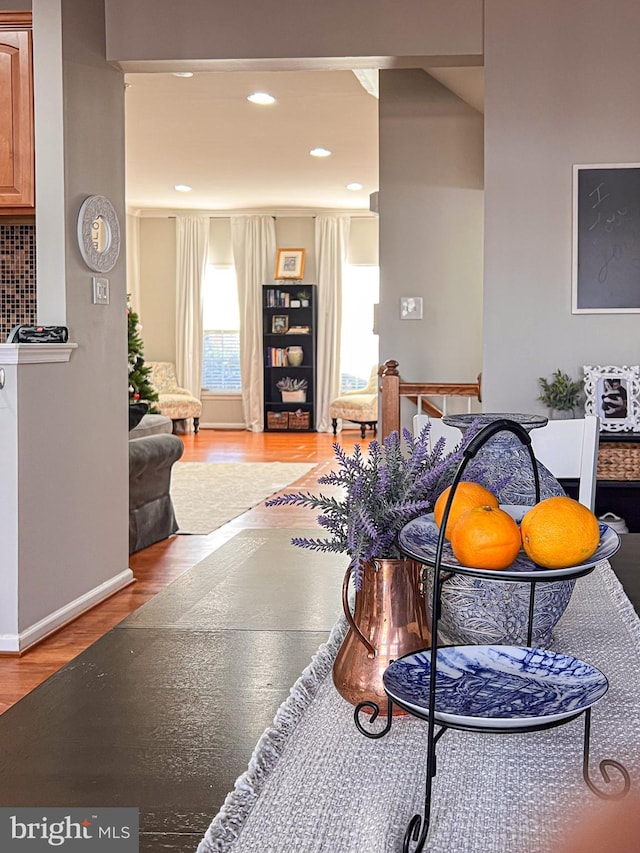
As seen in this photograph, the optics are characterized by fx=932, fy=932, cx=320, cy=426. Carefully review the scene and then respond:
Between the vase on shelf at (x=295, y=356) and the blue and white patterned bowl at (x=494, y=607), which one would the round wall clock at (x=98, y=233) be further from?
the vase on shelf at (x=295, y=356)

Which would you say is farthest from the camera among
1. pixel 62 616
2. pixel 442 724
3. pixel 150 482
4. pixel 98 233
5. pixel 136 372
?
pixel 136 372

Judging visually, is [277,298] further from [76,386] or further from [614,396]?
[614,396]

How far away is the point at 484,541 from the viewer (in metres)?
0.75

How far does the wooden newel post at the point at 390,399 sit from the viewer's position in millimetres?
4652

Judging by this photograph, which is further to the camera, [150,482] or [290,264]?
[290,264]

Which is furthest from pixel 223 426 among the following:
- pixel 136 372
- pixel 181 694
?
pixel 181 694

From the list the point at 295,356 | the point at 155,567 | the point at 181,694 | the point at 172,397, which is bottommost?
the point at 155,567

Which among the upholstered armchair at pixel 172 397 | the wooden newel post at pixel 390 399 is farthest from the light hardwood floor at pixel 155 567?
→ the upholstered armchair at pixel 172 397

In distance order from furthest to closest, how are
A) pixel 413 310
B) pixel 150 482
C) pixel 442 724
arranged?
1. pixel 413 310
2. pixel 150 482
3. pixel 442 724

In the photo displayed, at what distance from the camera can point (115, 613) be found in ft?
12.8

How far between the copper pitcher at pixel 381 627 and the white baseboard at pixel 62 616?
9.02 ft

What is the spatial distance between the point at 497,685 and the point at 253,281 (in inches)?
473

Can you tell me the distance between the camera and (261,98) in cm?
679

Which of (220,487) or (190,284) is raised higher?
(190,284)
